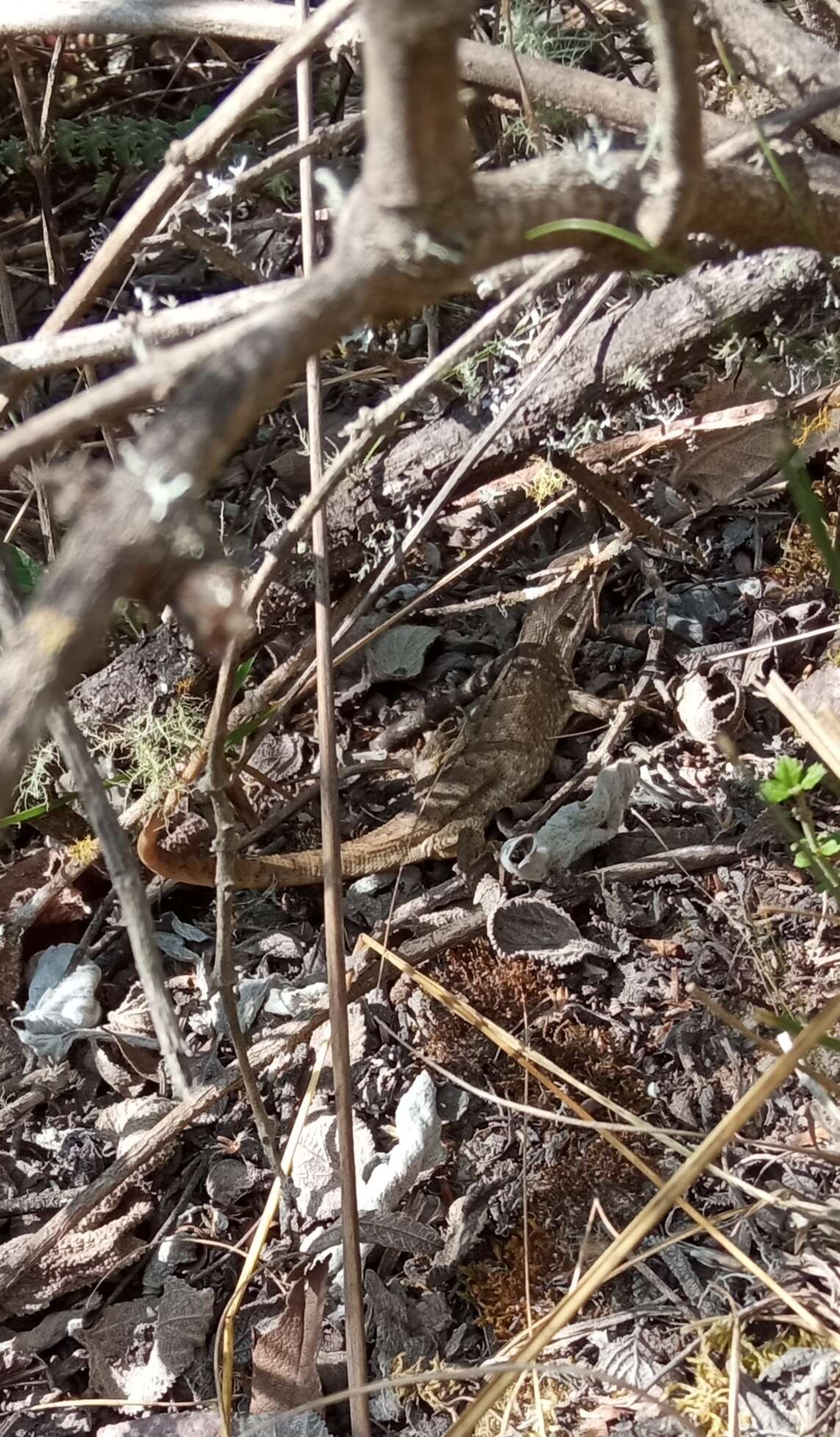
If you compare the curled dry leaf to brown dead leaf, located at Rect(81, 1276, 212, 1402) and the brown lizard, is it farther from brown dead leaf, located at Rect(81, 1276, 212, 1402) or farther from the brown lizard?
brown dead leaf, located at Rect(81, 1276, 212, 1402)

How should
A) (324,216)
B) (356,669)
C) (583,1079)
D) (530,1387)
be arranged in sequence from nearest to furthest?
1. (530,1387)
2. (583,1079)
3. (324,216)
4. (356,669)

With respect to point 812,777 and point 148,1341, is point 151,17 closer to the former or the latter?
point 812,777

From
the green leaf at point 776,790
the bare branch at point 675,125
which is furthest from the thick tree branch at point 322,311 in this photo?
the green leaf at point 776,790

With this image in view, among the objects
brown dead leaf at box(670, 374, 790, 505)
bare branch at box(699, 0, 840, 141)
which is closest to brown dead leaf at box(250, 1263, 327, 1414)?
brown dead leaf at box(670, 374, 790, 505)

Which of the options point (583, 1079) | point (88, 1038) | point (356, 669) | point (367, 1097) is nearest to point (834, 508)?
point (356, 669)

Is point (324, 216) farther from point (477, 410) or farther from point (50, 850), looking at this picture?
point (50, 850)

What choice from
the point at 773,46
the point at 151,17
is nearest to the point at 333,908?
the point at 773,46
